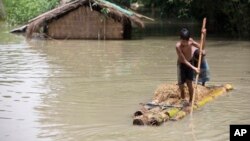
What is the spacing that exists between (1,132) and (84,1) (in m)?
15.8

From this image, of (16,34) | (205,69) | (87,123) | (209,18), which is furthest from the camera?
(209,18)

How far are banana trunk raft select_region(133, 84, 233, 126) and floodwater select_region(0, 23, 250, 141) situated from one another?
0.41ft

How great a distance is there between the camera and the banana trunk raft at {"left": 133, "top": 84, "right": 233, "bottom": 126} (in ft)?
26.4

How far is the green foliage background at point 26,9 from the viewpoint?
86.0 ft

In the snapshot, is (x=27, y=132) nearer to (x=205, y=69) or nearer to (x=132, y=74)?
(x=205, y=69)

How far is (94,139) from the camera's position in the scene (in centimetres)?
737

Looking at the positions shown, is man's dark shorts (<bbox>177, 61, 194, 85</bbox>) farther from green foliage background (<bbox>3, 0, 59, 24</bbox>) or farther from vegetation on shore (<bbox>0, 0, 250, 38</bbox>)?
green foliage background (<bbox>3, 0, 59, 24</bbox>)

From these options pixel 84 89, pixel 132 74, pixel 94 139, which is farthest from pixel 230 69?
pixel 94 139

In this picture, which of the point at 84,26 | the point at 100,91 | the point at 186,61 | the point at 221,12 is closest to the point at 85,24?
the point at 84,26

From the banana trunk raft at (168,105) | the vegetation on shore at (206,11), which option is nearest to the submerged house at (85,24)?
the vegetation on shore at (206,11)

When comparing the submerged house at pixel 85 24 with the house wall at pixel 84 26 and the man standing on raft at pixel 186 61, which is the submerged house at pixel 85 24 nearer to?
the house wall at pixel 84 26

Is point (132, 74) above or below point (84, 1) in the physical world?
below

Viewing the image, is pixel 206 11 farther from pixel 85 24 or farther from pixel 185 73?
pixel 185 73

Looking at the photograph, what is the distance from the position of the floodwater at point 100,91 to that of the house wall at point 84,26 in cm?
326
